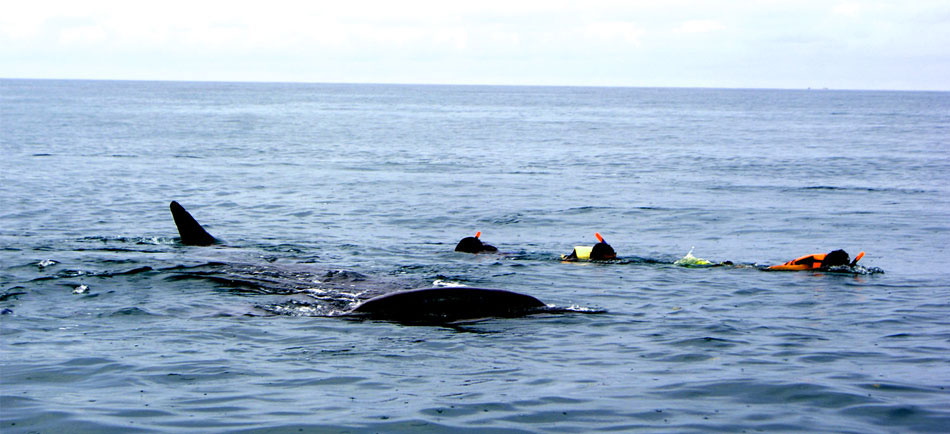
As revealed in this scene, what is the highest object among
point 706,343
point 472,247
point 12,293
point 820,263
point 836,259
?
point 836,259

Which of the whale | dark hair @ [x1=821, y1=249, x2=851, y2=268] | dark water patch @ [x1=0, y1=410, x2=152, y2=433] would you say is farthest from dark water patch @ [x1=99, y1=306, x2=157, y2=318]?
dark hair @ [x1=821, y1=249, x2=851, y2=268]

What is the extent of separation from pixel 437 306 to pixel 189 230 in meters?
8.81

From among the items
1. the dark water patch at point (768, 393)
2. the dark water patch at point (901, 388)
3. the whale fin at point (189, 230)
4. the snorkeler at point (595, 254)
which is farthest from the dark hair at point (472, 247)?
the dark water patch at point (901, 388)

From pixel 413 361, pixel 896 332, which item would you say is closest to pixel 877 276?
pixel 896 332

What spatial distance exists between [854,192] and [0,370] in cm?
3305

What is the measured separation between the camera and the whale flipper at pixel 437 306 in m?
13.2

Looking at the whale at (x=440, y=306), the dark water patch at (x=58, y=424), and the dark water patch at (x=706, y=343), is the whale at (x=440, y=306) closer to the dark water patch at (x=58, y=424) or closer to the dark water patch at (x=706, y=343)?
the dark water patch at (x=706, y=343)

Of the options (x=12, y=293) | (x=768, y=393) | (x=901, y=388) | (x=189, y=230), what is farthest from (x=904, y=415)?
(x=189, y=230)

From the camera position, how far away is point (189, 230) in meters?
19.9

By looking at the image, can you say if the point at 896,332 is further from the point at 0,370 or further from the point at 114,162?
the point at 114,162

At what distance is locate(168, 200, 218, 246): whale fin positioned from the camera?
1931cm

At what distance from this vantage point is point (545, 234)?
25.9 meters

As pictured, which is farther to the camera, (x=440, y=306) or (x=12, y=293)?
(x=12, y=293)

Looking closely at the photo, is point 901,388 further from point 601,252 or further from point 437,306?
point 601,252
